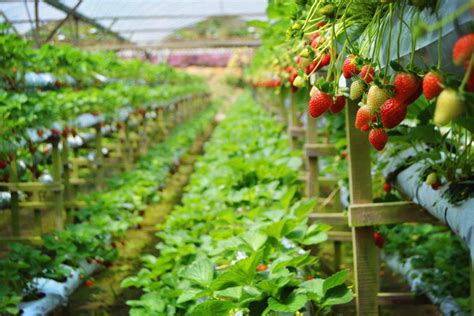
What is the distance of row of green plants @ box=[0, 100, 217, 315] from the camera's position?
168 inches

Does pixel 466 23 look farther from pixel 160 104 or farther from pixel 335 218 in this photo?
pixel 160 104

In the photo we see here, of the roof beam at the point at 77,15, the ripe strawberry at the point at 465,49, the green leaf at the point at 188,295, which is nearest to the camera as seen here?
the ripe strawberry at the point at 465,49

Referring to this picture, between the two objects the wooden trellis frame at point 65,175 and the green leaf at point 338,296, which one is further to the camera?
the wooden trellis frame at point 65,175

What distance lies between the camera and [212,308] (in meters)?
2.56

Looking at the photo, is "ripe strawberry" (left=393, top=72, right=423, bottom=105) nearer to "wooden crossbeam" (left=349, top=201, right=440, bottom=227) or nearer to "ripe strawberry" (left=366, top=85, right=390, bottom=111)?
"ripe strawberry" (left=366, top=85, right=390, bottom=111)

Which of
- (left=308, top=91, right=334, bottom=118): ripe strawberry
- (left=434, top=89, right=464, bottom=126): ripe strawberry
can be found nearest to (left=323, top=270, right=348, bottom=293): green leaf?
(left=308, top=91, right=334, bottom=118): ripe strawberry

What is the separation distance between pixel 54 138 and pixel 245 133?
454cm

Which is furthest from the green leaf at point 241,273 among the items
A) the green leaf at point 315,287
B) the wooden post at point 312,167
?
the wooden post at point 312,167

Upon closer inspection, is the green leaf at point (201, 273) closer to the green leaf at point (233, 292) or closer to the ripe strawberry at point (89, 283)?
the green leaf at point (233, 292)

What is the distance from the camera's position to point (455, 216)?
2281mm

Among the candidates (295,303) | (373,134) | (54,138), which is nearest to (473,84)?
(373,134)

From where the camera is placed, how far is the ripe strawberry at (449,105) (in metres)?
1.03

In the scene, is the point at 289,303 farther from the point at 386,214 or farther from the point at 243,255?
the point at 243,255

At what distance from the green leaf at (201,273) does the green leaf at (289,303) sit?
0.48 metres
